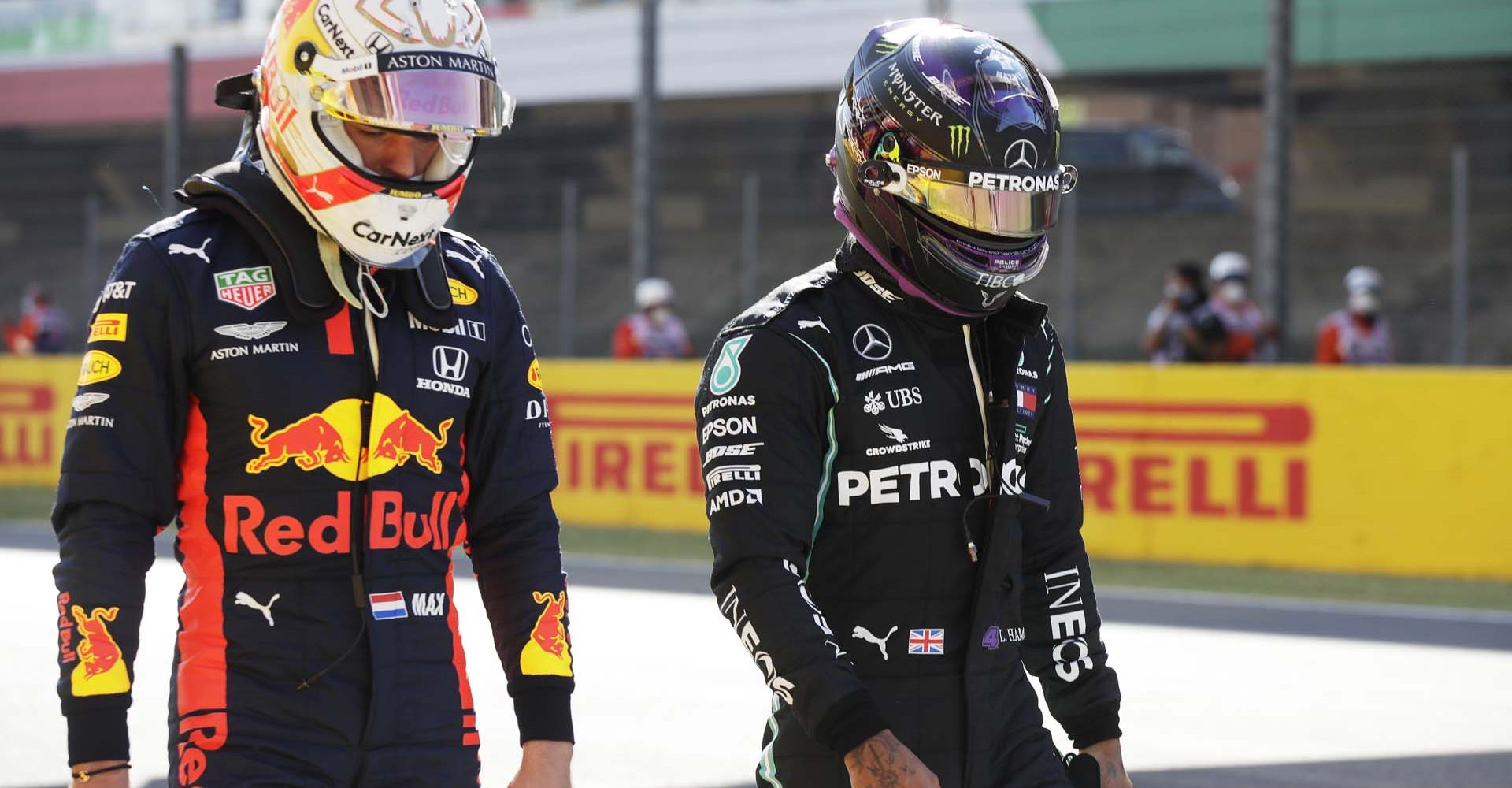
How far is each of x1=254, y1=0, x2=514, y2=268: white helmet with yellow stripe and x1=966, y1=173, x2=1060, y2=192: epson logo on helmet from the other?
29.9 inches

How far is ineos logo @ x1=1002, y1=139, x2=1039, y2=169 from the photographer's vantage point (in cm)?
319

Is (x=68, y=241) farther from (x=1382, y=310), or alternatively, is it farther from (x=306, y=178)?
(x=306, y=178)

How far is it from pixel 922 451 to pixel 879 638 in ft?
0.99

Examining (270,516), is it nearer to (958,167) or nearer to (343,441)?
(343,441)

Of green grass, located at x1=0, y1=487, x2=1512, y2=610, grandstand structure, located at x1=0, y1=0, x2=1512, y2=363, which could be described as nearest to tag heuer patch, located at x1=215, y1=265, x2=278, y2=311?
green grass, located at x1=0, y1=487, x2=1512, y2=610

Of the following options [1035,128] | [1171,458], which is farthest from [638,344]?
[1035,128]

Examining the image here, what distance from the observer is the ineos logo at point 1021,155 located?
126 inches

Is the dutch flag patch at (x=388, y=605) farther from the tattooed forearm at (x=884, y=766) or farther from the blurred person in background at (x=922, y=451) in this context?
the tattooed forearm at (x=884, y=766)

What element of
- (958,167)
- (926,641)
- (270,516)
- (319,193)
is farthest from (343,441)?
(958,167)

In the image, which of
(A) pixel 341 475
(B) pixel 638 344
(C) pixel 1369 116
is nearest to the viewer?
(A) pixel 341 475

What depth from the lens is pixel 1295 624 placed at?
10.7 metres

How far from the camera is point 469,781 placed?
9.80ft

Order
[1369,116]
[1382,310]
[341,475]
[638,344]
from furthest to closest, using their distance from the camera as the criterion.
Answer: [1369,116] → [1382,310] → [638,344] → [341,475]

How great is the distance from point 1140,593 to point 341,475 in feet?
30.9
